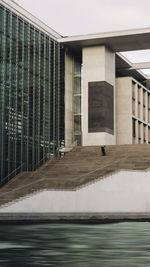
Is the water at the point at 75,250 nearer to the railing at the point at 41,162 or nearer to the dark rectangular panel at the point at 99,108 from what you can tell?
the railing at the point at 41,162

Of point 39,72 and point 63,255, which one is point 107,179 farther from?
point 63,255

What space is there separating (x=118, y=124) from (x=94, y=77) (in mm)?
6757

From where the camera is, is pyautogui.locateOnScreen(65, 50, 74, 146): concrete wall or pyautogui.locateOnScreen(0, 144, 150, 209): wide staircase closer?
pyautogui.locateOnScreen(0, 144, 150, 209): wide staircase

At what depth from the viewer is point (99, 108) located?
44.6 m

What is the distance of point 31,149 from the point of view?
129 ft

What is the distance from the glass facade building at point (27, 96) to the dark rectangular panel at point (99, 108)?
2.34 metres

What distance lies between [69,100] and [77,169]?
1057cm

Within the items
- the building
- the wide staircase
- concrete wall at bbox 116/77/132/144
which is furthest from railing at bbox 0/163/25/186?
concrete wall at bbox 116/77/132/144

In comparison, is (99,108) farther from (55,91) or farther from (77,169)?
(77,169)

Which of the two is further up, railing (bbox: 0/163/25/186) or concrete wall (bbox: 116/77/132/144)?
concrete wall (bbox: 116/77/132/144)

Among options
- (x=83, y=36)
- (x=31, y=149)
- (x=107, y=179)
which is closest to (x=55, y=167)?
(x=31, y=149)

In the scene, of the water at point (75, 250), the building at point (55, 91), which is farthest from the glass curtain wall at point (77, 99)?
the water at point (75, 250)

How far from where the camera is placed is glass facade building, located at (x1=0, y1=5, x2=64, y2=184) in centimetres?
3638

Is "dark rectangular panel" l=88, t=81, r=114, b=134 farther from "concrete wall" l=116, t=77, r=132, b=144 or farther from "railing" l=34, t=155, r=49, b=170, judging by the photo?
"railing" l=34, t=155, r=49, b=170
